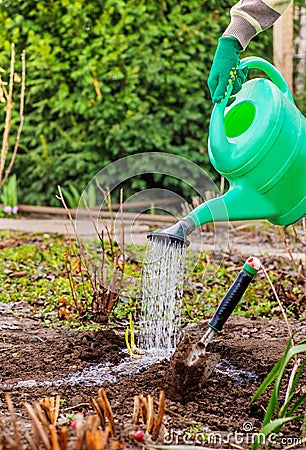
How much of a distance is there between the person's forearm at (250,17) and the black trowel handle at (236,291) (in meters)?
0.73

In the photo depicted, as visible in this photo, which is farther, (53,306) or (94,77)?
→ (94,77)

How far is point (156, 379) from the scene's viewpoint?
2.35m

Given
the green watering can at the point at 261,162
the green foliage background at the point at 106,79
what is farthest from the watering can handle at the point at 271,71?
Answer: the green foliage background at the point at 106,79

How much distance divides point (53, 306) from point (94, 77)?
325cm

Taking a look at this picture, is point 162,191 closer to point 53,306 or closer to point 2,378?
point 53,306

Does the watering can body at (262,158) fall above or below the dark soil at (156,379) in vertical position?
above

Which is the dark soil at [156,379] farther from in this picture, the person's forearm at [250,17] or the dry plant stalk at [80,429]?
the person's forearm at [250,17]

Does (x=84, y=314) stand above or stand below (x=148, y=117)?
below

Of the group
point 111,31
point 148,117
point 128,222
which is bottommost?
point 128,222

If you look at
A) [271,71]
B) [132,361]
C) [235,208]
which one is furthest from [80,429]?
[271,71]

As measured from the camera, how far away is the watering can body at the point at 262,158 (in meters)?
2.27

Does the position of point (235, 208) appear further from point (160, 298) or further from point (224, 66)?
point (160, 298)

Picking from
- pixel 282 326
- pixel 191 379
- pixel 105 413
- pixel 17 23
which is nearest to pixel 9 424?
pixel 105 413

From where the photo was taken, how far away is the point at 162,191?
326 centimetres
